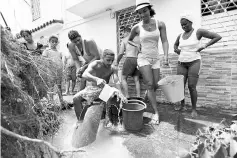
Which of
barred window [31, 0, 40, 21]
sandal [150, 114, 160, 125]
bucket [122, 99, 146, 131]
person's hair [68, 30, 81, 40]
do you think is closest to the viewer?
bucket [122, 99, 146, 131]

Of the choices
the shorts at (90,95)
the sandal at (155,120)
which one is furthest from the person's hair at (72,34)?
the sandal at (155,120)

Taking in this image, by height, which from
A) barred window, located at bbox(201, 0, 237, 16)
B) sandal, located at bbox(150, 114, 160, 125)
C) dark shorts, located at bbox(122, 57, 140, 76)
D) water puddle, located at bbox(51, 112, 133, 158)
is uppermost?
barred window, located at bbox(201, 0, 237, 16)

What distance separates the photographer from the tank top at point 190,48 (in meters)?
3.23

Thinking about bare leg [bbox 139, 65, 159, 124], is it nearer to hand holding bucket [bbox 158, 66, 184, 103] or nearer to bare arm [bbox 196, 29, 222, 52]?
hand holding bucket [bbox 158, 66, 184, 103]

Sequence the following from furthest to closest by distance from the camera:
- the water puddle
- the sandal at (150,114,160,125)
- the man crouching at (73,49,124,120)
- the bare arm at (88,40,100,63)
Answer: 1. the bare arm at (88,40,100,63)
2. the sandal at (150,114,160,125)
3. the man crouching at (73,49,124,120)
4. the water puddle

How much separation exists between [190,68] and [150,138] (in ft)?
5.47

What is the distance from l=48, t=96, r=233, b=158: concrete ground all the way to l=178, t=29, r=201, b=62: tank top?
126cm

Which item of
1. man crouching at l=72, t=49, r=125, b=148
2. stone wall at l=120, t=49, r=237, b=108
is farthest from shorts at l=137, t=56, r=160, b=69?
stone wall at l=120, t=49, r=237, b=108

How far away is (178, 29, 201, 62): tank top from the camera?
10.6 feet

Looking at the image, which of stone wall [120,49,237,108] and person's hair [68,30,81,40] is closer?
person's hair [68,30,81,40]

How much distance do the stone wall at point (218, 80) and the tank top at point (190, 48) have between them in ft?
2.58

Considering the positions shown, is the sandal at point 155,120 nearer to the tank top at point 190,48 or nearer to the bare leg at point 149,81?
the bare leg at point 149,81

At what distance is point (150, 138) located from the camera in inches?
105

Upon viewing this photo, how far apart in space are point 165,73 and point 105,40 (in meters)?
3.22
